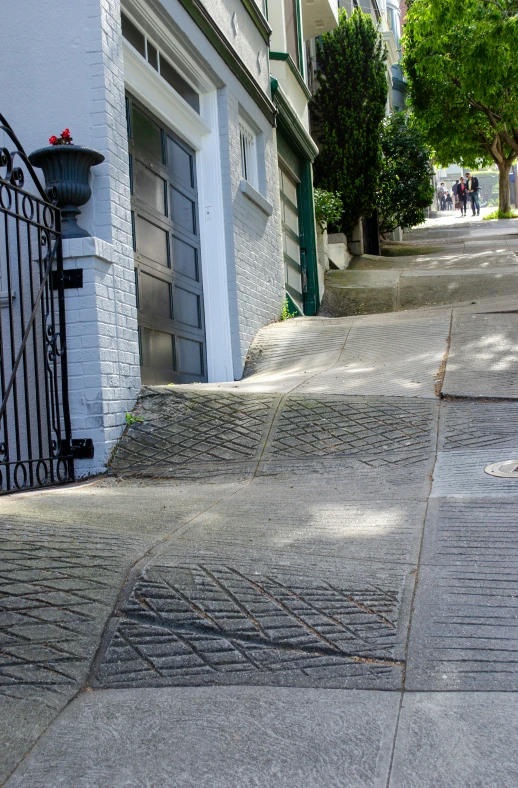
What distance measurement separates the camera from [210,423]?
5996 millimetres

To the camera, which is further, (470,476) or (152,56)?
(152,56)

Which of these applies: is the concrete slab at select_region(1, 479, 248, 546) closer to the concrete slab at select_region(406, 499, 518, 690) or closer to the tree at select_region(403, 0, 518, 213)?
the concrete slab at select_region(406, 499, 518, 690)

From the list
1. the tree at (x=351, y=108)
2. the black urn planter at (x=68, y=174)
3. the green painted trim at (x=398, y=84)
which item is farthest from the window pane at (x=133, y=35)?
the green painted trim at (x=398, y=84)

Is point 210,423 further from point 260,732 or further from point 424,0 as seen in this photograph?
point 424,0

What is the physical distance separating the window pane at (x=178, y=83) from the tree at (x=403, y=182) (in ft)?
41.1

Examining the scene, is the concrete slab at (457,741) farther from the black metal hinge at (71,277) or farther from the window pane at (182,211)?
the window pane at (182,211)

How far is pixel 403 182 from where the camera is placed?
2125 cm

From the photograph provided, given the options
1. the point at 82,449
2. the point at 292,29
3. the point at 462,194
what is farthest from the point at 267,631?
the point at 462,194

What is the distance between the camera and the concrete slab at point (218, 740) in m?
1.90

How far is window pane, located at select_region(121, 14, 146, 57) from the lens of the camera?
690 cm

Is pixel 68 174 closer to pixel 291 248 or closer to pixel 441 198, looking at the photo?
pixel 291 248

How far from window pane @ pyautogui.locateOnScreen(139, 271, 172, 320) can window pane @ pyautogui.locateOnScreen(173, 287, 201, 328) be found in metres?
0.18

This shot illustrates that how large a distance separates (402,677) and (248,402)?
406 centimetres

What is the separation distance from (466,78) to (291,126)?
13.5m
